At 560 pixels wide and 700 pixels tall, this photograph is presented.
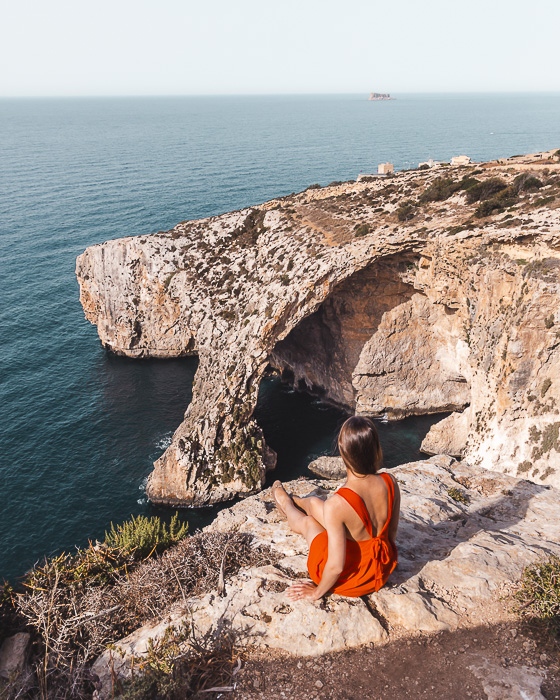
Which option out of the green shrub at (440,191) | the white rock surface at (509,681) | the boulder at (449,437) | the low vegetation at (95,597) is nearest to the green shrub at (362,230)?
the green shrub at (440,191)

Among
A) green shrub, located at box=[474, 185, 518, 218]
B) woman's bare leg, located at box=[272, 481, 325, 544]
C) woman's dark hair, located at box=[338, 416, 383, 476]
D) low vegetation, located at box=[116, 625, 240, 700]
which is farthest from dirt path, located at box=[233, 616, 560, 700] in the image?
green shrub, located at box=[474, 185, 518, 218]

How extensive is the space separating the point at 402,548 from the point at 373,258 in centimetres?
3079

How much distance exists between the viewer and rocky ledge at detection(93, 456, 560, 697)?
8812 mm

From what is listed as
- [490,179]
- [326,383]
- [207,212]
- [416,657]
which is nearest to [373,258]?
→ [490,179]

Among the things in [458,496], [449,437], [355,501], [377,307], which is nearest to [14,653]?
[355,501]

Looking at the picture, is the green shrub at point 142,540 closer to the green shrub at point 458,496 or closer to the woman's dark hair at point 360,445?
the woman's dark hair at point 360,445

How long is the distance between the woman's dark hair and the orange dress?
55 centimetres

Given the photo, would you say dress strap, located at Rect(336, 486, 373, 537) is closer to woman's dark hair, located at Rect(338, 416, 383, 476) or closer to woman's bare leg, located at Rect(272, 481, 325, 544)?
woman's dark hair, located at Rect(338, 416, 383, 476)

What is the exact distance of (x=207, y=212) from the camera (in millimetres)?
100312

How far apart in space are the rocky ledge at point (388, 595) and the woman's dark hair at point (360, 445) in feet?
9.83

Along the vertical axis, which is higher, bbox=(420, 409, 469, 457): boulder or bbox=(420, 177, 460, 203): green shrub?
bbox=(420, 177, 460, 203): green shrub

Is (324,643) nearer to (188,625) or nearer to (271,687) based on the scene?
(271,687)

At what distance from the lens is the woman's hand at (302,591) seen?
→ 359 inches

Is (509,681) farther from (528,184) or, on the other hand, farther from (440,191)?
(440,191)
